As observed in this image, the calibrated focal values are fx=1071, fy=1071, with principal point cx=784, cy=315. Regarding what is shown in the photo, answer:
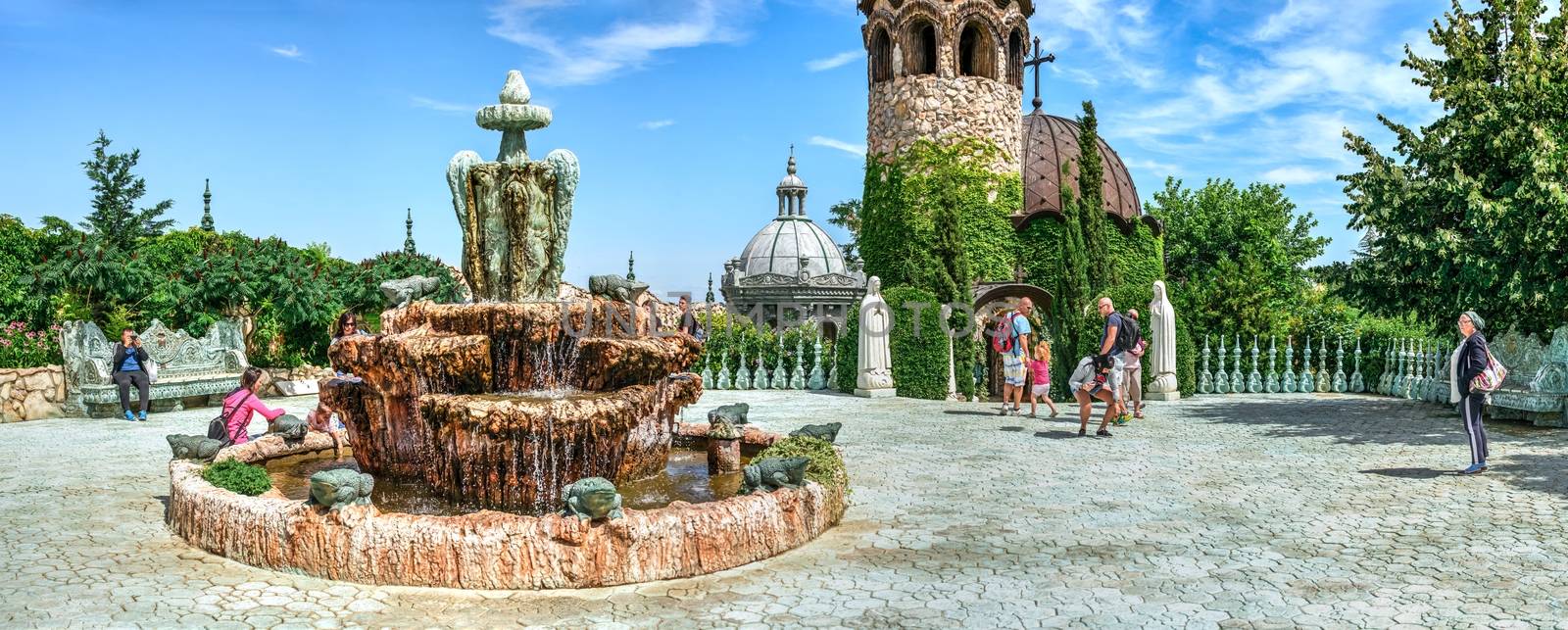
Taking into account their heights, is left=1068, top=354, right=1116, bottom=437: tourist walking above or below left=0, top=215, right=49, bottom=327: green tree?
below

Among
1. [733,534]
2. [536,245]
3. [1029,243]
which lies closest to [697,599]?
[733,534]

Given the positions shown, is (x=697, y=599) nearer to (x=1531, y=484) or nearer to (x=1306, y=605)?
(x=1306, y=605)

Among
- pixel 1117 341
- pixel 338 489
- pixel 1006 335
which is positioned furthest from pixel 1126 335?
pixel 338 489

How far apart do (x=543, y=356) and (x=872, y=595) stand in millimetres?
3764

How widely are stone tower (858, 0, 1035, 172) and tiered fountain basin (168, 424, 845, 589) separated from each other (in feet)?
72.0

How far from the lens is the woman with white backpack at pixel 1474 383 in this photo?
941cm

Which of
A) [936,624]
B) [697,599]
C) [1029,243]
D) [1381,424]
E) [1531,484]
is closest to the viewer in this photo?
[936,624]

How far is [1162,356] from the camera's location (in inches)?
699

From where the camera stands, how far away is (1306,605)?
17.6 feet

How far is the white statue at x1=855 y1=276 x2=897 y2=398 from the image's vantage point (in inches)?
736

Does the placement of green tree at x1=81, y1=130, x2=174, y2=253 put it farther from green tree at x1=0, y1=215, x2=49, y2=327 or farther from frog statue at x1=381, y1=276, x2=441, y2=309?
frog statue at x1=381, y1=276, x2=441, y2=309

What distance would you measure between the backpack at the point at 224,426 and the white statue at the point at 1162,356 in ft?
44.8

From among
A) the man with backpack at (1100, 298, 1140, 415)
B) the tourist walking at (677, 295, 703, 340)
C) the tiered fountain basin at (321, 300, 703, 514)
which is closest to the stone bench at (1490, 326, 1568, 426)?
the man with backpack at (1100, 298, 1140, 415)

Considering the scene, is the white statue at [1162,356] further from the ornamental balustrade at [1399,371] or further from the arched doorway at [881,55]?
the arched doorway at [881,55]
